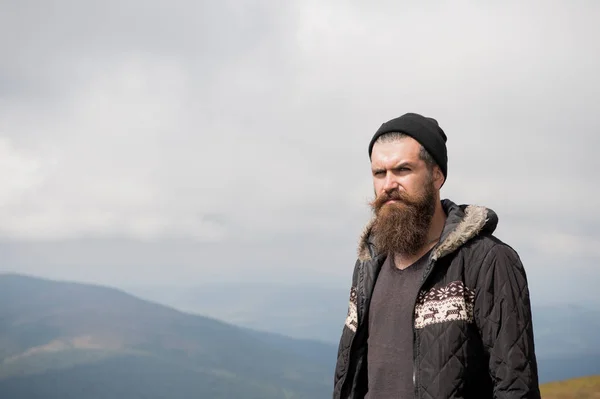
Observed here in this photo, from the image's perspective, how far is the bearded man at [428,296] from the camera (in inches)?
178

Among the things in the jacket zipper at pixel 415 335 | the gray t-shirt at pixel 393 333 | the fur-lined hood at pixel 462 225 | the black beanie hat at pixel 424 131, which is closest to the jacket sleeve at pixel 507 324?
the fur-lined hood at pixel 462 225

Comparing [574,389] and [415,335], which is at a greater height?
[574,389]

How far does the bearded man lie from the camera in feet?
14.8

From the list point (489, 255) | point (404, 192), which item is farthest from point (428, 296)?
point (404, 192)

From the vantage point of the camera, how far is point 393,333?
513 cm

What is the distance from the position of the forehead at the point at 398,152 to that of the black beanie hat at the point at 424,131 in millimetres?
63

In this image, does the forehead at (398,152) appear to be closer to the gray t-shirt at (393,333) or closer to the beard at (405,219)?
the beard at (405,219)

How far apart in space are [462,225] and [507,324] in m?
0.93

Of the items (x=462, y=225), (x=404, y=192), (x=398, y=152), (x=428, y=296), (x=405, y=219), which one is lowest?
(x=428, y=296)

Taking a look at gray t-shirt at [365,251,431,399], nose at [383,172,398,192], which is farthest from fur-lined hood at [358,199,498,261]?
nose at [383,172,398,192]

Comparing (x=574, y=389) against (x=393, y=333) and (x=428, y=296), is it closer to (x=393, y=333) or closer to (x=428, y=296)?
(x=393, y=333)

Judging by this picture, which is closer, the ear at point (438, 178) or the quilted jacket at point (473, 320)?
the quilted jacket at point (473, 320)

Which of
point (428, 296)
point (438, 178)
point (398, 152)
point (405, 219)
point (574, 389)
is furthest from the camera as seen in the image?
point (574, 389)

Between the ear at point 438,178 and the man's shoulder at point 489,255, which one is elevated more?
the ear at point 438,178
